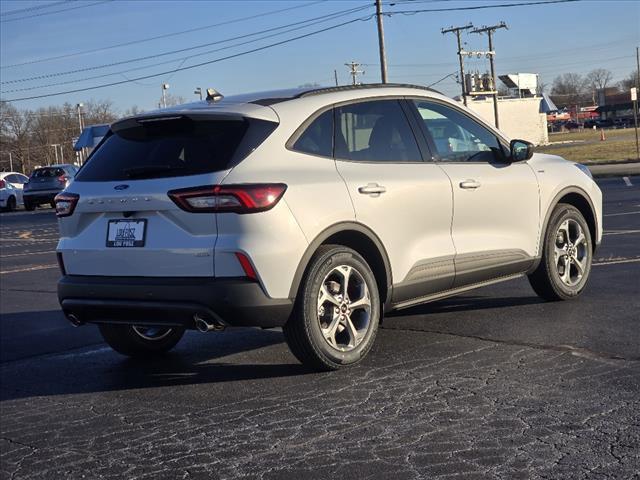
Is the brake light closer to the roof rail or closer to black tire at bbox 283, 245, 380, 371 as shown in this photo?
black tire at bbox 283, 245, 380, 371

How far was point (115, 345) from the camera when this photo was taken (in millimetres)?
6812

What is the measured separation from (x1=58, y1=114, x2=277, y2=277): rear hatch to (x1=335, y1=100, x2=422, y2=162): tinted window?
0.65 metres

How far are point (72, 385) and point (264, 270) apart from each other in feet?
5.83

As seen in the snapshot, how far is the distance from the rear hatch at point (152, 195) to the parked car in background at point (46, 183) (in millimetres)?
31868

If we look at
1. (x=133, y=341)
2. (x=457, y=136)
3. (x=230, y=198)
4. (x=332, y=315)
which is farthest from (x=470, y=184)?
(x=133, y=341)

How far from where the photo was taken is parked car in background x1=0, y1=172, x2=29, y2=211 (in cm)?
4000

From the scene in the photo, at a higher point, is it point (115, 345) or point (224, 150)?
point (224, 150)

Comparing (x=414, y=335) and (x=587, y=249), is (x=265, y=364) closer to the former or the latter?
(x=414, y=335)

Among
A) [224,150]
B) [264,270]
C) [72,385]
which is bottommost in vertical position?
[72,385]

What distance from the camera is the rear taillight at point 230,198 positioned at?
5270 millimetres

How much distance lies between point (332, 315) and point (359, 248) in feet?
1.81

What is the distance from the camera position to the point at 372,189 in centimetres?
598

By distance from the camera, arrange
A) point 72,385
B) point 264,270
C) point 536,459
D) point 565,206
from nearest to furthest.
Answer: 1. point 536,459
2. point 264,270
3. point 72,385
4. point 565,206

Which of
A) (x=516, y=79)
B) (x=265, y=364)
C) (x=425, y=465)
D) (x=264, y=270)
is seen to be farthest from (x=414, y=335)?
(x=516, y=79)
